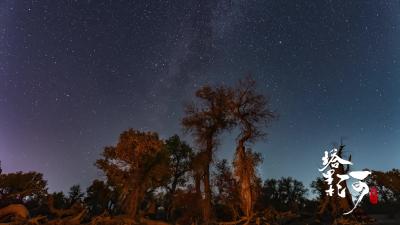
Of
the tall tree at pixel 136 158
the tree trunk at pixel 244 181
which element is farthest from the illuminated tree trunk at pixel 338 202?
the tall tree at pixel 136 158

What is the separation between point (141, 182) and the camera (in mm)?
31422

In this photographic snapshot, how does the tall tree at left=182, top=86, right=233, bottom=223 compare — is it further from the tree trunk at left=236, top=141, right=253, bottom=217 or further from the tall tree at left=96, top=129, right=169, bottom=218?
the tall tree at left=96, top=129, right=169, bottom=218

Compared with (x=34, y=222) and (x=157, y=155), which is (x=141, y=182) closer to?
(x=157, y=155)

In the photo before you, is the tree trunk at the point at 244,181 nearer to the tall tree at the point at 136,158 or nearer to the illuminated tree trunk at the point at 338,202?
the illuminated tree trunk at the point at 338,202

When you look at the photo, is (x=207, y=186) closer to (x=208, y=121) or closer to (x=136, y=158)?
(x=208, y=121)

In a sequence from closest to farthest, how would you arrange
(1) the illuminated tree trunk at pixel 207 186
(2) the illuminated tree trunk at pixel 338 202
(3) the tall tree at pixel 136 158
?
(1) the illuminated tree trunk at pixel 207 186
(2) the illuminated tree trunk at pixel 338 202
(3) the tall tree at pixel 136 158

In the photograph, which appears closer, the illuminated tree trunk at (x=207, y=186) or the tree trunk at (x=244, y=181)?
the tree trunk at (x=244, y=181)

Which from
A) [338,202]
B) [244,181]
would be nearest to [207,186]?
[244,181]

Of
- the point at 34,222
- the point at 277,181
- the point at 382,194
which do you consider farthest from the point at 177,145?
the point at 34,222

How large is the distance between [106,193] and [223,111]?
3063 centimetres

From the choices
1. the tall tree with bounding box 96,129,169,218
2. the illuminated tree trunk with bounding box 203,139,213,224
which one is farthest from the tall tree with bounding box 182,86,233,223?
the tall tree with bounding box 96,129,169,218

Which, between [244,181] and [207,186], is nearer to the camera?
[244,181]

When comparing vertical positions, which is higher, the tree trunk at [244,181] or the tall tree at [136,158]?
the tall tree at [136,158]

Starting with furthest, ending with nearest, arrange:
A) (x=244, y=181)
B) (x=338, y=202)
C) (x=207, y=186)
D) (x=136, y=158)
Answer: (x=136, y=158) → (x=338, y=202) → (x=207, y=186) → (x=244, y=181)
